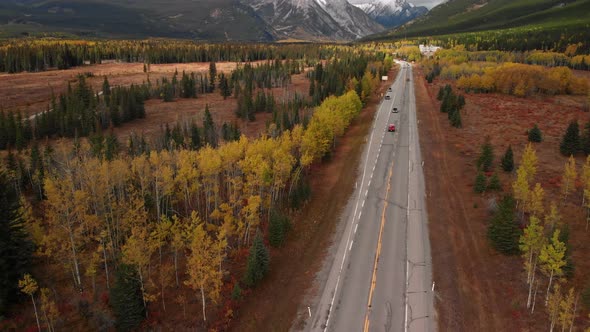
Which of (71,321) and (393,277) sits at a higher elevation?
(393,277)

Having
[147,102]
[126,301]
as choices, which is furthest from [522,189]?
[147,102]

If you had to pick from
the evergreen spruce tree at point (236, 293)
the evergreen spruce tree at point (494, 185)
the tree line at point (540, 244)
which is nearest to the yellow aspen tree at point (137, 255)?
the evergreen spruce tree at point (236, 293)

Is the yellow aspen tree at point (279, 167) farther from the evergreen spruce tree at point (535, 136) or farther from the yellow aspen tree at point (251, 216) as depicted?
the evergreen spruce tree at point (535, 136)

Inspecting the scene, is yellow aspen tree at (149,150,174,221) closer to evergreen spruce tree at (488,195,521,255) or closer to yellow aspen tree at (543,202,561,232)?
evergreen spruce tree at (488,195,521,255)

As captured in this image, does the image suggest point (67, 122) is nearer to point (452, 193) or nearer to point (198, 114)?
point (198, 114)

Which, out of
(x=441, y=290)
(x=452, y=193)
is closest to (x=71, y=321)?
(x=441, y=290)
